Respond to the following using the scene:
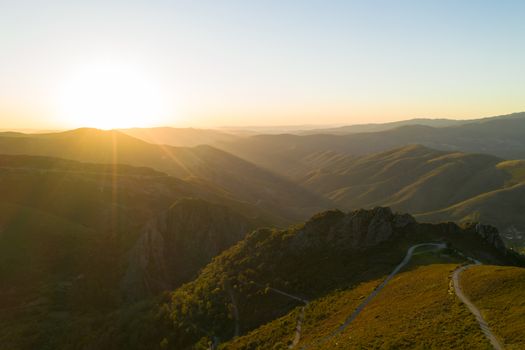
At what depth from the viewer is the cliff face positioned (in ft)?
303

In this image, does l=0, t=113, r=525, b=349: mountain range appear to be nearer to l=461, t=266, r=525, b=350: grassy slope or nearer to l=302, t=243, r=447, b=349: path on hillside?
l=461, t=266, r=525, b=350: grassy slope

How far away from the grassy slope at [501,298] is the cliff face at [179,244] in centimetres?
7174

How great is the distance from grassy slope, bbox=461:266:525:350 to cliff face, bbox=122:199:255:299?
71743 mm

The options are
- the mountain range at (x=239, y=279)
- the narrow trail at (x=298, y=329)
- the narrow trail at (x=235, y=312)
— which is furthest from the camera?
the narrow trail at (x=235, y=312)

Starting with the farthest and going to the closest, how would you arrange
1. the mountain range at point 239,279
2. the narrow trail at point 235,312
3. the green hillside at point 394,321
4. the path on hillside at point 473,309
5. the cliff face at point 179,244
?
1. the cliff face at point 179,244
2. the narrow trail at point 235,312
3. the mountain range at point 239,279
4. the green hillside at point 394,321
5. the path on hillside at point 473,309

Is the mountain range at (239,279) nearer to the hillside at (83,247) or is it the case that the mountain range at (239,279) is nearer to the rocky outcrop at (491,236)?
the rocky outcrop at (491,236)

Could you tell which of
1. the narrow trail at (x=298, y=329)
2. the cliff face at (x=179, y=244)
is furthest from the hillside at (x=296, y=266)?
the cliff face at (x=179, y=244)

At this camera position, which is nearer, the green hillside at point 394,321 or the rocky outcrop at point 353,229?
the green hillside at point 394,321

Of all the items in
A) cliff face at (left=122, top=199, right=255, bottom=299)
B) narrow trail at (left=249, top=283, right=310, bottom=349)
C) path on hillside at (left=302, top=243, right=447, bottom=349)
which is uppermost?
path on hillside at (left=302, top=243, right=447, bottom=349)

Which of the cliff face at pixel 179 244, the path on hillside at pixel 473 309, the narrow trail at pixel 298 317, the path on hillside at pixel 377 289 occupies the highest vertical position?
the path on hillside at pixel 473 309

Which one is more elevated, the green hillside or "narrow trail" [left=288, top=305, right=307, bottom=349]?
the green hillside

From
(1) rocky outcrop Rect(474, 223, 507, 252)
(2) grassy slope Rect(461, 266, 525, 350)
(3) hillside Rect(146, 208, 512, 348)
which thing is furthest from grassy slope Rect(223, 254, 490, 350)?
(1) rocky outcrop Rect(474, 223, 507, 252)

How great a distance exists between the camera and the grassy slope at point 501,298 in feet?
91.5

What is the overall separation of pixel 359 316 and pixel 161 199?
121805 millimetres
